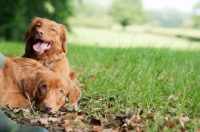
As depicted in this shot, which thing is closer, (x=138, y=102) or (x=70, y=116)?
(x=70, y=116)

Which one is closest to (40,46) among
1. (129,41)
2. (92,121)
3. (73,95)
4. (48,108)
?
(73,95)

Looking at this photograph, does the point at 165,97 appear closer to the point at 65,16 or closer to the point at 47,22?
the point at 47,22

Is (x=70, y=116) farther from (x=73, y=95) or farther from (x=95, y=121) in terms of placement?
(x=73, y=95)

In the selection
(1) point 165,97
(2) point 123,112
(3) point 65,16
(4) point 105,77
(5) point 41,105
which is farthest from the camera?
(3) point 65,16

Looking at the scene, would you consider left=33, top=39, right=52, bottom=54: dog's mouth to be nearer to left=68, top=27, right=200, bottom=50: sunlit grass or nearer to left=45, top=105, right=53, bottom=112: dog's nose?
left=68, top=27, right=200, bottom=50: sunlit grass

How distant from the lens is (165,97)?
5.72 meters

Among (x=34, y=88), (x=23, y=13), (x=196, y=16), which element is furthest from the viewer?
(x=196, y=16)

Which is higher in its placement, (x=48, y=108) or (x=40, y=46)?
(x=40, y=46)

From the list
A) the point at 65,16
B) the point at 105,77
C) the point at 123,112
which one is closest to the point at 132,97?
the point at 123,112

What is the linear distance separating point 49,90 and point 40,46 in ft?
6.13

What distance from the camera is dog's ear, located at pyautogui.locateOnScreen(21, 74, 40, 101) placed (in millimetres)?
4914

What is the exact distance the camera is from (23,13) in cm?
1889

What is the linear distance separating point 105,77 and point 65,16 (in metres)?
14.0

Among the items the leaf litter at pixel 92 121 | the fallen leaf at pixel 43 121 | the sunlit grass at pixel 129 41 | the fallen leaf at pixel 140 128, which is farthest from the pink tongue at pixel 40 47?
the fallen leaf at pixel 140 128
